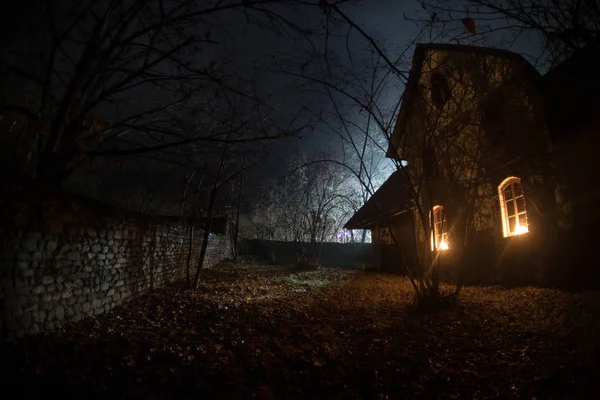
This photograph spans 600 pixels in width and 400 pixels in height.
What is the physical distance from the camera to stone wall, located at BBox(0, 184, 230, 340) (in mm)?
4477

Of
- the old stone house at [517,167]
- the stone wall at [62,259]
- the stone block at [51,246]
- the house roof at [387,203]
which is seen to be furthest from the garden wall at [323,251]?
the stone block at [51,246]

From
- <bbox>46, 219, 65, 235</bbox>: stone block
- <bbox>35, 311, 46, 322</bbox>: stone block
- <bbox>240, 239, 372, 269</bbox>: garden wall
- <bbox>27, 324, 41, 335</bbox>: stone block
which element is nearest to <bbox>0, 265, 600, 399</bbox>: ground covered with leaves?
<bbox>27, 324, 41, 335</bbox>: stone block

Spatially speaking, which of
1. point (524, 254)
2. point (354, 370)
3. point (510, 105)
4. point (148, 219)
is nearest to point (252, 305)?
point (148, 219)

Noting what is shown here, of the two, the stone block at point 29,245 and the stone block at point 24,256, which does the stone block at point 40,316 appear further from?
the stone block at point 29,245

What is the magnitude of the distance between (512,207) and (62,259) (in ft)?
35.1

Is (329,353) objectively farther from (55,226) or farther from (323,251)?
(323,251)

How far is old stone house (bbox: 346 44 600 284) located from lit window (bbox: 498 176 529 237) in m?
0.03

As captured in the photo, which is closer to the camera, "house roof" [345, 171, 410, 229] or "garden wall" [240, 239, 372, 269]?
"house roof" [345, 171, 410, 229]

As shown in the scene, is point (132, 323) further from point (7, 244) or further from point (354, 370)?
point (354, 370)

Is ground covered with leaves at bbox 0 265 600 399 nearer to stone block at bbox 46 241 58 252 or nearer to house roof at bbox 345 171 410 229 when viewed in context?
stone block at bbox 46 241 58 252

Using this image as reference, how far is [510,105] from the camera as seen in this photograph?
28.1 ft

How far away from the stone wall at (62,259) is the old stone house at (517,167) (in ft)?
21.3

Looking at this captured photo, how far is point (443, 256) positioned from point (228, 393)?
983cm

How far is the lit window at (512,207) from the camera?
836 centimetres
